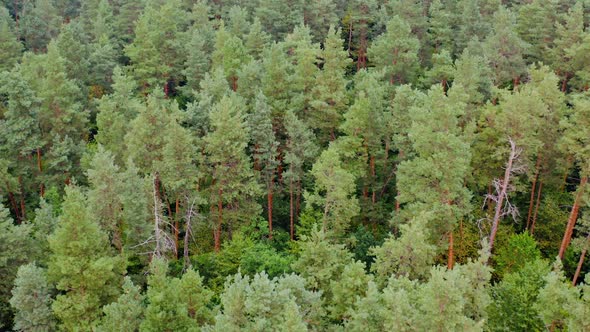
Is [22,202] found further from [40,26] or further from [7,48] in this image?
[40,26]

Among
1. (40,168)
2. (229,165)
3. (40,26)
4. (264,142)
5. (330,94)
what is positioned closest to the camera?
(229,165)

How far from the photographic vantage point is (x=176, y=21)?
57844 millimetres

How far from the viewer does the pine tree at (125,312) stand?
27.3m

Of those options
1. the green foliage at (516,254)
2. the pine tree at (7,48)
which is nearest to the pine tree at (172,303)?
the green foliage at (516,254)

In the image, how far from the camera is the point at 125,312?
2753 centimetres

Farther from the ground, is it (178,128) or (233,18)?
(233,18)

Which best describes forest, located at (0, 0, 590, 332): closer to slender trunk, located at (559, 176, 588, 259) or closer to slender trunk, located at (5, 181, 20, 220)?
slender trunk, located at (559, 176, 588, 259)

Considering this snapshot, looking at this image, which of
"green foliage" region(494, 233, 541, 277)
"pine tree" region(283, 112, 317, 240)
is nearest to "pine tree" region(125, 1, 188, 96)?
"pine tree" region(283, 112, 317, 240)

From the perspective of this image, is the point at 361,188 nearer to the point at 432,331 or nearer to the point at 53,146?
the point at 432,331

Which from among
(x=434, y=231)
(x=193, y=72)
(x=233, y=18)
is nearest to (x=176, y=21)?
(x=233, y=18)

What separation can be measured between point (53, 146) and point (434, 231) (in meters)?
28.8

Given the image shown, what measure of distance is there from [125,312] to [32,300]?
5497 mm

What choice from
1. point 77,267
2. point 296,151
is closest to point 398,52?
point 296,151

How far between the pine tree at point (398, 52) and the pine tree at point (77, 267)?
93.9 ft
